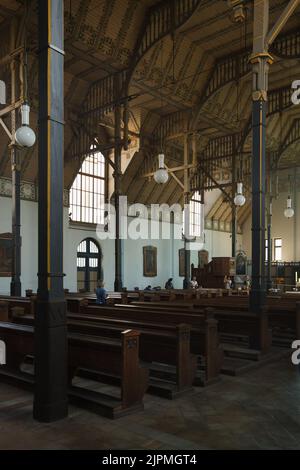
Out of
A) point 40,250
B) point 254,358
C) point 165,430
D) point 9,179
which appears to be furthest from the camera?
point 9,179

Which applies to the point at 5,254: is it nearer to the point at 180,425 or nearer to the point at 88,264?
the point at 88,264

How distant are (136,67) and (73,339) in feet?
35.3

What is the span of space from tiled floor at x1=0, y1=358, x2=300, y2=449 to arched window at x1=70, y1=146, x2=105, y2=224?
41.8 feet

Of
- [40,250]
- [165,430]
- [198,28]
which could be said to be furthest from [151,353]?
[198,28]

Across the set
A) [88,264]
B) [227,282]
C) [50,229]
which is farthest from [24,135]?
[227,282]

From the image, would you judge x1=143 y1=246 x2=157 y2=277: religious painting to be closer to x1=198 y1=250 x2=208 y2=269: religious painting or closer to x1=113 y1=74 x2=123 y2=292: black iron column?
x1=198 y1=250 x2=208 y2=269: religious painting

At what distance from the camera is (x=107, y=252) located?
1892 centimetres

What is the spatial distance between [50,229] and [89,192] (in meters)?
14.1

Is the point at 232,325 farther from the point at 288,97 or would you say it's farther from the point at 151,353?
the point at 288,97

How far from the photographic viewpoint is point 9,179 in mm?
14930

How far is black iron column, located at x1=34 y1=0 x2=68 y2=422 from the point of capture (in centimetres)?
434

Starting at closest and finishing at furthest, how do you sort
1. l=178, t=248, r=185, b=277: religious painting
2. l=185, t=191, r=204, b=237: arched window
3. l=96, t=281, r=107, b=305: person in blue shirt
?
l=96, t=281, r=107, b=305: person in blue shirt → l=178, t=248, r=185, b=277: religious painting → l=185, t=191, r=204, b=237: arched window

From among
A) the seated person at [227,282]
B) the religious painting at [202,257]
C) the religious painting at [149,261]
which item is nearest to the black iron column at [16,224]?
the seated person at [227,282]

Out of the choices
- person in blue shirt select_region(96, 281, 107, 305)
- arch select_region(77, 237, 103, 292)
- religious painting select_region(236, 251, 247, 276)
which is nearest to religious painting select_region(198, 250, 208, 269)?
religious painting select_region(236, 251, 247, 276)
